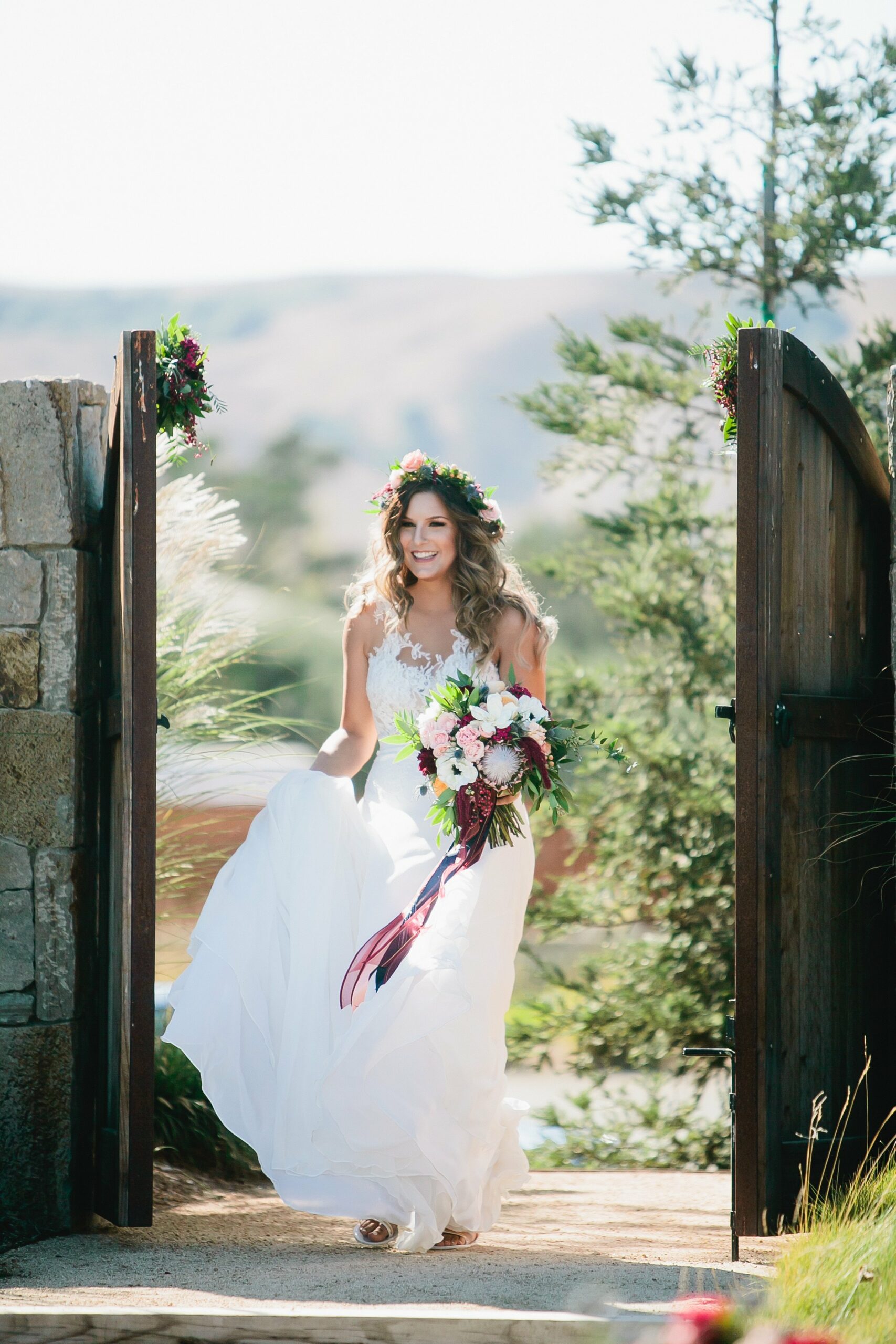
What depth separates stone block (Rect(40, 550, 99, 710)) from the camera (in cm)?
427

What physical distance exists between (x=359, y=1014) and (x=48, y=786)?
128 cm

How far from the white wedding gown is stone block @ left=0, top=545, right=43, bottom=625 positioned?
3.08 feet

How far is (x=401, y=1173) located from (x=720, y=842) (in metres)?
3.32

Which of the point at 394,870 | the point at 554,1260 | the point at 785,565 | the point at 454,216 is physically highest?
the point at 454,216

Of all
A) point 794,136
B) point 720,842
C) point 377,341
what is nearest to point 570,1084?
point 720,842

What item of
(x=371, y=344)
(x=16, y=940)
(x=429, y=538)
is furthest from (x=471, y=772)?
(x=371, y=344)

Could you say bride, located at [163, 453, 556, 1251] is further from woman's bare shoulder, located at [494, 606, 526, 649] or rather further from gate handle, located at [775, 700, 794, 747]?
gate handle, located at [775, 700, 794, 747]

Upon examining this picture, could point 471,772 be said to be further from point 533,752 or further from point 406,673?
point 406,673

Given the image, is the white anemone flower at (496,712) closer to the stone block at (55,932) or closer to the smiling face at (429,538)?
the smiling face at (429,538)

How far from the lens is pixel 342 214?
5209cm

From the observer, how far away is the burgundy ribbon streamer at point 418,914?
381 centimetres

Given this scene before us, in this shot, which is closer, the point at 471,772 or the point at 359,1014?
the point at 359,1014

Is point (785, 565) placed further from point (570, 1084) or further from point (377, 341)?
point (377, 341)

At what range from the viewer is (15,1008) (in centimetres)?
415
